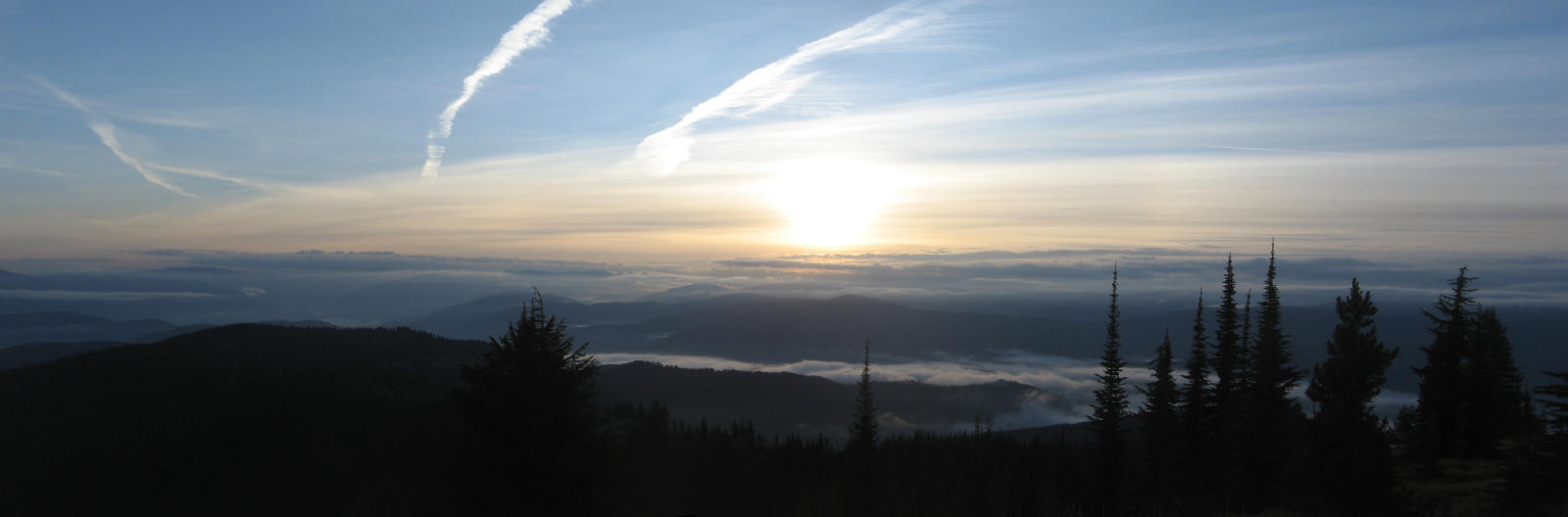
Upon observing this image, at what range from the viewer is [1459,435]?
32969 millimetres

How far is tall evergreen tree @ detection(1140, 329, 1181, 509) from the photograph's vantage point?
44250mm

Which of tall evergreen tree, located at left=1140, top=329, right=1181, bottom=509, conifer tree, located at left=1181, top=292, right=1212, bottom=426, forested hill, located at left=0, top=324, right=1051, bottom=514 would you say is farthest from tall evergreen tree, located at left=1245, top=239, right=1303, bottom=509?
forested hill, located at left=0, top=324, right=1051, bottom=514

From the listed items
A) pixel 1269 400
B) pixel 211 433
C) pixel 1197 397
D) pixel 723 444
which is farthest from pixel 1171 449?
pixel 211 433

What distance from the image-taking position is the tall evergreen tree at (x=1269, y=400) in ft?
113

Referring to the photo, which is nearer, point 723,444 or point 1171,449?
point 1171,449

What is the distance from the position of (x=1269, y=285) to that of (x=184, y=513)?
64.2m

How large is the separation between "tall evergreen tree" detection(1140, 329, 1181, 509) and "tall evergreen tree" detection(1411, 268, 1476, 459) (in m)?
11.3

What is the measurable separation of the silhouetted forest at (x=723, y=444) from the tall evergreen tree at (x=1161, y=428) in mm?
128

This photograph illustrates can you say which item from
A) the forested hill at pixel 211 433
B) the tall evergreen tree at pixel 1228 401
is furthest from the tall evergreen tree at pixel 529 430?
the tall evergreen tree at pixel 1228 401

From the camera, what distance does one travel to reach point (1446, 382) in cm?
3359

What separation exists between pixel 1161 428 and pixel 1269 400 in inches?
273

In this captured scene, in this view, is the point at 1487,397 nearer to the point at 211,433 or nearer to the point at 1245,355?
the point at 1245,355

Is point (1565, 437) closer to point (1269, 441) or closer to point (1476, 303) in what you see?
point (1269, 441)

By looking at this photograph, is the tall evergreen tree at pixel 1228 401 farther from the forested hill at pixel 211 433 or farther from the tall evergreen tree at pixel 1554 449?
the forested hill at pixel 211 433
